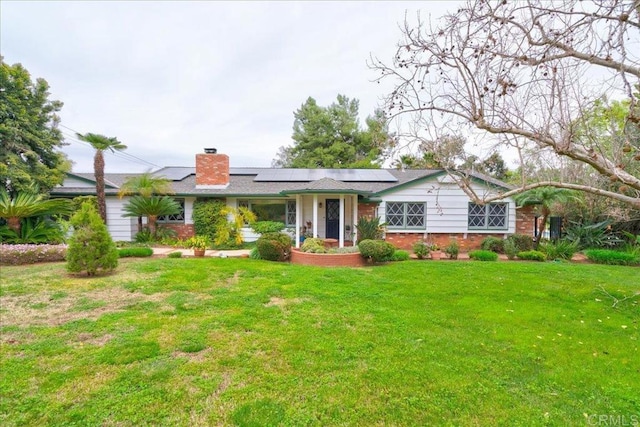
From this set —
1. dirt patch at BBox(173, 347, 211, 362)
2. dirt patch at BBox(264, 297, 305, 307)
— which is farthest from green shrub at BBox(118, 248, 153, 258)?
dirt patch at BBox(173, 347, 211, 362)

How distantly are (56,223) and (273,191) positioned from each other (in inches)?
349

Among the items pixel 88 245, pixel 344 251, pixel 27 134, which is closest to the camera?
pixel 88 245

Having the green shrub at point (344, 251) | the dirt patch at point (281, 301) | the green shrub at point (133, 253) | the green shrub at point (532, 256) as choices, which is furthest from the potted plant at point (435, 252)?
the green shrub at point (133, 253)

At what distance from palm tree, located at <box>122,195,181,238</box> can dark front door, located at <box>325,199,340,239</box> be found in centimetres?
701

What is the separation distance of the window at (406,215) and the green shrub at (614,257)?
19.6 feet

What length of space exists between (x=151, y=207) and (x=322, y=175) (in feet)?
29.2

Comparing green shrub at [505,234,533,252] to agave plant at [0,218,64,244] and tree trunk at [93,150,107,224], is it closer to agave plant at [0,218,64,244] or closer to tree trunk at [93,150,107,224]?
tree trunk at [93,150,107,224]

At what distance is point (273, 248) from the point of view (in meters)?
9.88

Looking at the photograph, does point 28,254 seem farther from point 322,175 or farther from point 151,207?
point 322,175

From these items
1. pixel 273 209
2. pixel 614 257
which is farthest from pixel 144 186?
pixel 614 257

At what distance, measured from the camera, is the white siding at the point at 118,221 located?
45.2 ft

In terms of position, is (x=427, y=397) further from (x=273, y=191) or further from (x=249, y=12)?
(x=273, y=191)

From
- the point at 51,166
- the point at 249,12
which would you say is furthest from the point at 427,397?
the point at 51,166

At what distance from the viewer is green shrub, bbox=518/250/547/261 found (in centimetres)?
1036
